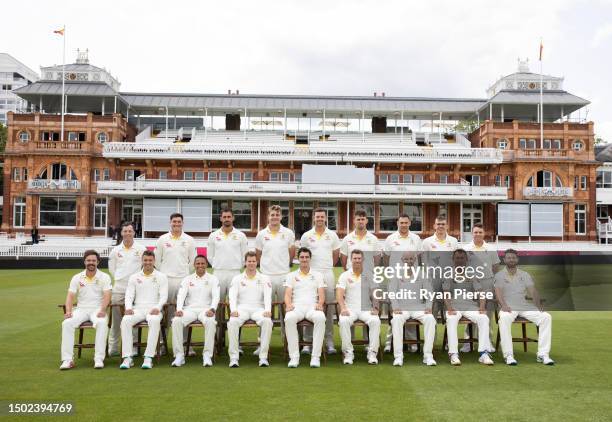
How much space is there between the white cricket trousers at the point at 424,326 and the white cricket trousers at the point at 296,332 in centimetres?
103

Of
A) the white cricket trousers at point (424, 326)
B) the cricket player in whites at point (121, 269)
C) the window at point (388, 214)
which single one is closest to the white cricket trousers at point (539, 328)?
the white cricket trousers at point (424, 326)

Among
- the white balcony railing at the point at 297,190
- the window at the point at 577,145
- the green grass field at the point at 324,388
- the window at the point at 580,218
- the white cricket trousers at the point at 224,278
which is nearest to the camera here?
the green grass field at the point at 324,388

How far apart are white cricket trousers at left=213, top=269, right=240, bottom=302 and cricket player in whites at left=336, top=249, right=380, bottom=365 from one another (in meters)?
1.75

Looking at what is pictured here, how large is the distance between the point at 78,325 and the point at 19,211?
35.8m

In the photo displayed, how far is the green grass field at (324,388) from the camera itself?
17.8 feet

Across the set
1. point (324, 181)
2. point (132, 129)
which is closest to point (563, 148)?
point (324, 181)

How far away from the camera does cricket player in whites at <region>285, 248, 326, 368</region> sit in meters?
7.46

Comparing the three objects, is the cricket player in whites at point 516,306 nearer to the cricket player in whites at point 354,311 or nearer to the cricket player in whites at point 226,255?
the cricket player in whites at point 354,311

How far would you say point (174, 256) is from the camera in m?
8.52

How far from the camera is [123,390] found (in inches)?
244

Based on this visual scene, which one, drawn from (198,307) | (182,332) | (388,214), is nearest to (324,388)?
(182,332)

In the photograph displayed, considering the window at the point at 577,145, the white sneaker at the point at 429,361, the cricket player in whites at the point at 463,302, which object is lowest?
the white sneaker at the point at 429,361

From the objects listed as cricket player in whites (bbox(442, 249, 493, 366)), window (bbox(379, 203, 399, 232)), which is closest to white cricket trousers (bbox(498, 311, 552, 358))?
cricket player in whites (bbox(442, 249, 493, 366))

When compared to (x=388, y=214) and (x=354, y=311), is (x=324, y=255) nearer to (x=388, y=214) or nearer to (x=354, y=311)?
(x=354, y=311)
